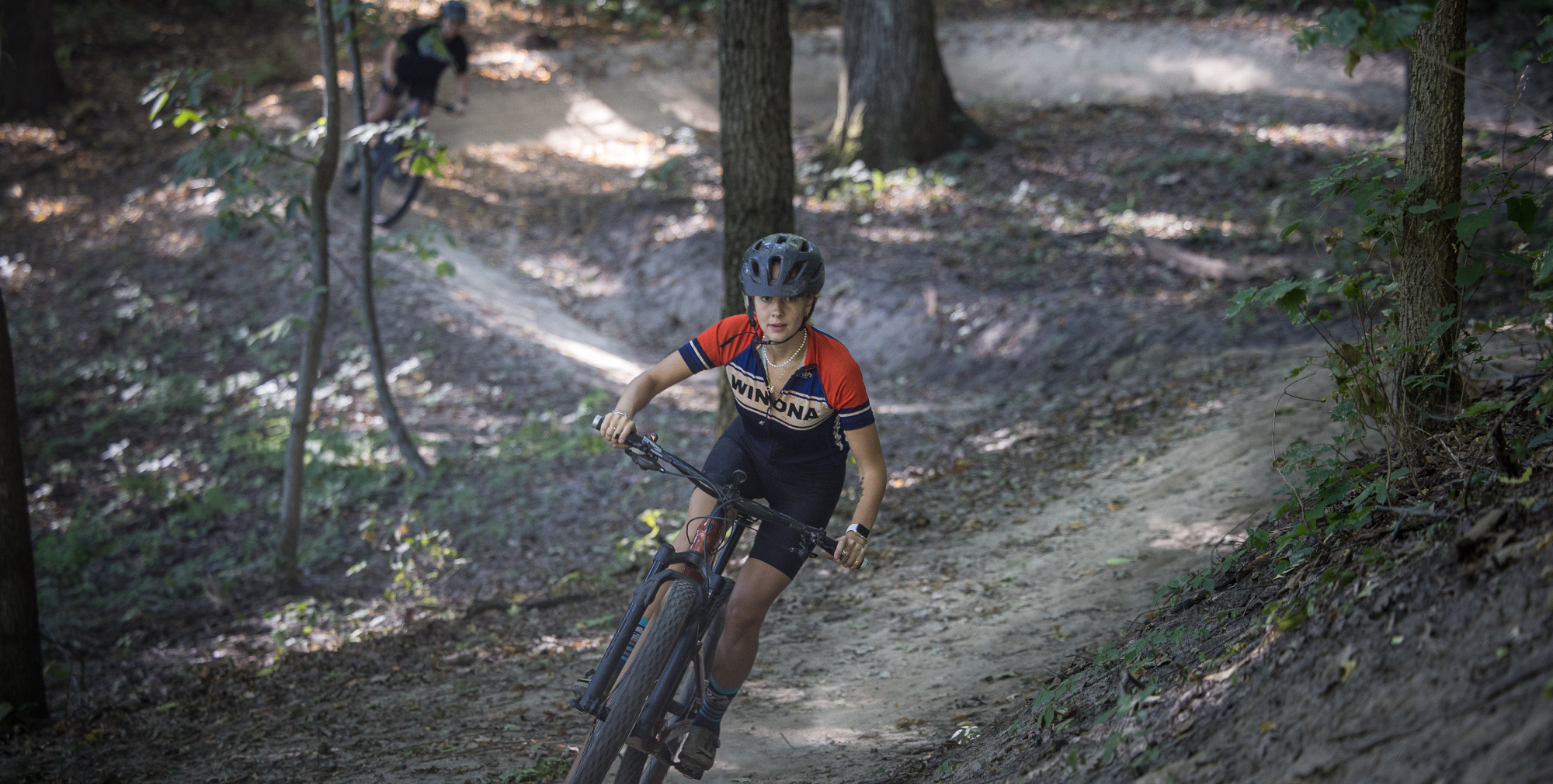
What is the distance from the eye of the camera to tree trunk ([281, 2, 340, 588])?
677 centimetres

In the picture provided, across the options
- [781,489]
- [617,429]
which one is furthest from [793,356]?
[617,429]

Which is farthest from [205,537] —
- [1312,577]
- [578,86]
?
[578,86]

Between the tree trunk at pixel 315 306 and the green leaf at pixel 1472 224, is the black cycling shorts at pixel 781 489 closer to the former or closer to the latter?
the green leaf at pixel 1472 224

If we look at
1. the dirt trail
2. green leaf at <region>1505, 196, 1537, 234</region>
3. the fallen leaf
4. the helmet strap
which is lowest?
the dirt trail

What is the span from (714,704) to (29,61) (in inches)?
662

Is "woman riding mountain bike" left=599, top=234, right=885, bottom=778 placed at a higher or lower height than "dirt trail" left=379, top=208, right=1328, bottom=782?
higher

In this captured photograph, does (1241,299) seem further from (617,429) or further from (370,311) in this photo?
(370,311)

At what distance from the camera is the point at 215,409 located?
9.91 metres

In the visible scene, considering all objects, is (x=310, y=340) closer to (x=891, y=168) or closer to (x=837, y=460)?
(x=837, y=460)

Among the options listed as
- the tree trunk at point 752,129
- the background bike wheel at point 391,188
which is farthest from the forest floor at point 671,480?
the tree trunk at point 752,129

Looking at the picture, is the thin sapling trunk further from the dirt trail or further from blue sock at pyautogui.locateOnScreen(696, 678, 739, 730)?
blue sock at pyautogui.locateOnScreen(696, 678, 739, 730)

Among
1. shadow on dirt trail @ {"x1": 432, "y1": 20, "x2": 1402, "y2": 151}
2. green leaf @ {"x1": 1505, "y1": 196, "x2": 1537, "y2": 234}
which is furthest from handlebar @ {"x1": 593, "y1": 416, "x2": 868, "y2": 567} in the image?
shadow on dirt trail @ {"x1": 432, "y1": 20, "x2": 1402, "y2": 151}

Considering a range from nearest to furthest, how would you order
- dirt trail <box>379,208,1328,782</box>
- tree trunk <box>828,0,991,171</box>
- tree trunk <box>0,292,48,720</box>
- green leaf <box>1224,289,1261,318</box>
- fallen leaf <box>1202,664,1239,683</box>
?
fallen leaf <box>1202,664,1239,683</box> → green leaf <box>1224,289,1261,318</box> → dirt trail <box>379,208,1328,782</box> → tree trunk <box>0,292,48,720</box> → tree trunk <box>828,0,991,171</box>

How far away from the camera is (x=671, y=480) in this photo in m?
8.36
